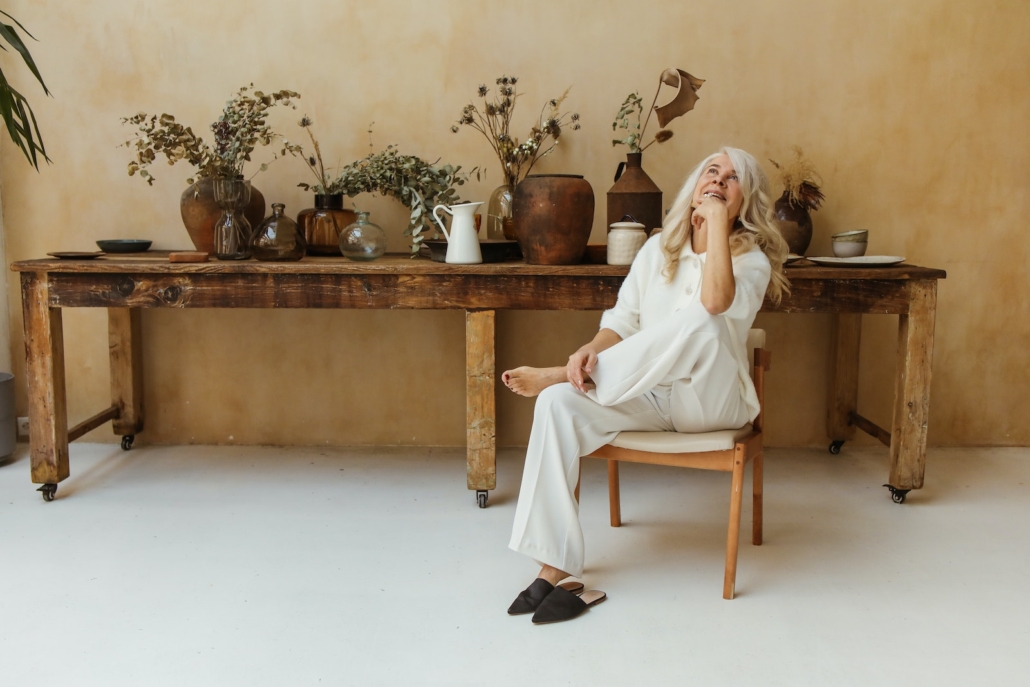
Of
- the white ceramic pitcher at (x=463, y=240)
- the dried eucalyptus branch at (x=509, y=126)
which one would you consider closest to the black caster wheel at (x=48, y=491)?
the white ceramic pitcher at (x=463, y=240)

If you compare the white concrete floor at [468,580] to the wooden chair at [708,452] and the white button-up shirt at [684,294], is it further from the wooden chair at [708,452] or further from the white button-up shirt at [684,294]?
the white button-up shirt at [684,294]

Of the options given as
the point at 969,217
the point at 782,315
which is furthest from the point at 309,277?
the point at 969,217

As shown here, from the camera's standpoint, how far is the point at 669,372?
7.49 ft

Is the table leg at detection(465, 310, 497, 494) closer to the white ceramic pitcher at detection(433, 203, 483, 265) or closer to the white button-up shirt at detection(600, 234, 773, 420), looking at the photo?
the white ceramic pitcher at detection(433, 203, 483, 265)

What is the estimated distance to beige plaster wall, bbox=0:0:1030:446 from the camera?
3469 millimetres

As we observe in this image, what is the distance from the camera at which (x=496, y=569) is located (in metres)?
2.51

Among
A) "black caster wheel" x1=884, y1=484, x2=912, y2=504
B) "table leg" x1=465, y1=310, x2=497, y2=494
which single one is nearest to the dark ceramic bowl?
"table leg" x1=465, y1=310, x2=497, y2=494

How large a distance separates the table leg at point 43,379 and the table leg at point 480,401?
144 cm

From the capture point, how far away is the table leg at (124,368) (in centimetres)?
357

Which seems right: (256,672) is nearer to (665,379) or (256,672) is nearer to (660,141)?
(665,379)

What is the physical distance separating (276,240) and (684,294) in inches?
58.3

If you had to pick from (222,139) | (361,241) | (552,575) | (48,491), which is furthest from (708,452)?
(48,491)

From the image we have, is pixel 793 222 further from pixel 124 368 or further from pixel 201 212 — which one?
pixel 124 368

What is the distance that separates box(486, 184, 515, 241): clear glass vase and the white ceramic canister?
0.50 metres
